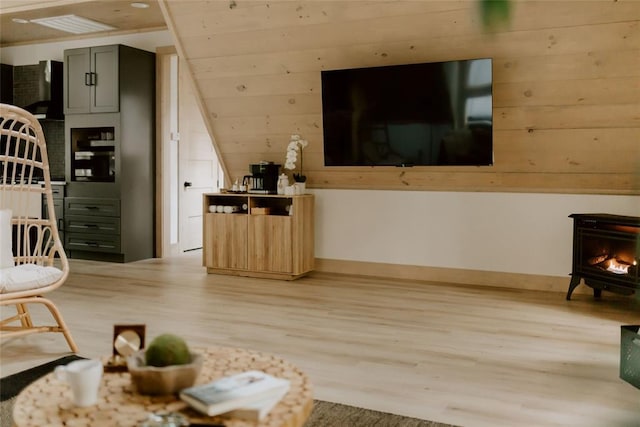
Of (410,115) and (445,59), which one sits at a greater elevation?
(445,59)

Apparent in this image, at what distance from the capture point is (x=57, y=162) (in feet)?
24.6

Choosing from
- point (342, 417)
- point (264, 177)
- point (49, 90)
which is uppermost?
point (49, 90)

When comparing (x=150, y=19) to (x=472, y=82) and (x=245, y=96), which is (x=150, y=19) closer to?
(x=245, y=96)

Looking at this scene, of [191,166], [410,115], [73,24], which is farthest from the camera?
[191,166]

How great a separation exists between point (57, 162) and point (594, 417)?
22.1ft

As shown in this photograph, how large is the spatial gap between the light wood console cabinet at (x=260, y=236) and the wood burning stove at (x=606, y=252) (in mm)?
2217

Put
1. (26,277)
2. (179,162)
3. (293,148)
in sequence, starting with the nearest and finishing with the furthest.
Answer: (26,277), (293,148), (179,162)

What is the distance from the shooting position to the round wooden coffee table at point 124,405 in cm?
149

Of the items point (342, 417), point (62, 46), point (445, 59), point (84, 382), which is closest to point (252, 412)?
point (84, 382)

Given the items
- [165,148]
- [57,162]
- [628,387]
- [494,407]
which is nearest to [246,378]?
[494,407]

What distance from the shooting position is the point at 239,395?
5.02ft

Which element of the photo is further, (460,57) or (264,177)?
(264,177)

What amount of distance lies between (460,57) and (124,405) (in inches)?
146

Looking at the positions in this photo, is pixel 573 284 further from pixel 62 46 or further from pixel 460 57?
pixel 62 46
